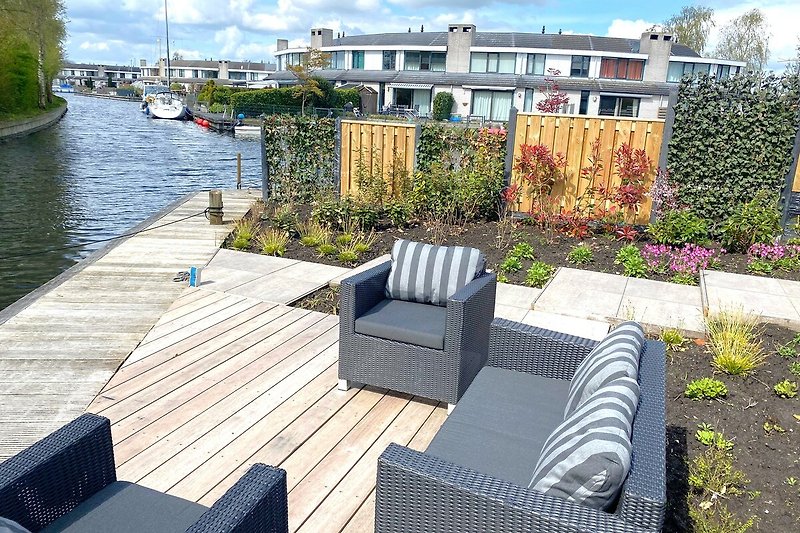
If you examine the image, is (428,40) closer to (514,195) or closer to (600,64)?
(600,64)

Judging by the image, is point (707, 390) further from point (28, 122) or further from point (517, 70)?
point (517, 70)

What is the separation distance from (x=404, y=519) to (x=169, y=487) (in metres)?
1.38

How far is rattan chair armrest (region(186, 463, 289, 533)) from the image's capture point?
1636mm

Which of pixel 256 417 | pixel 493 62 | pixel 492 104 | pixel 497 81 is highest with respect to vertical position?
pixel 493 62

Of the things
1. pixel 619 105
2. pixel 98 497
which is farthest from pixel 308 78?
pixel 98 497

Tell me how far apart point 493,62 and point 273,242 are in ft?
125

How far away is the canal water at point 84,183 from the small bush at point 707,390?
6.70 meters

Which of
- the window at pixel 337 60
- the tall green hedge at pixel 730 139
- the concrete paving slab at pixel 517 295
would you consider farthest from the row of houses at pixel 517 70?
the concrete paving slab at pixel 517 295

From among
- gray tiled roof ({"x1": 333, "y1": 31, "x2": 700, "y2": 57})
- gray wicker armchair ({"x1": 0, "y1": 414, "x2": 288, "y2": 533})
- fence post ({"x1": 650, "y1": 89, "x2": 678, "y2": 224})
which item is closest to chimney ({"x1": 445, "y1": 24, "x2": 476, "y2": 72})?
→ gray tiled roof ({"x1": 333, "y1": 31, "x2": 700, "y2": 57})

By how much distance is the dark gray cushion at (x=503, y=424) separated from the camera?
7.50ft

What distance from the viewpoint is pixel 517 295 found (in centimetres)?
570

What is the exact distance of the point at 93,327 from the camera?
4.76 meters

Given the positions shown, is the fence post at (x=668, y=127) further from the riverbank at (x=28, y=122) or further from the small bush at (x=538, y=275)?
the riverbank at (x=28, y=122)

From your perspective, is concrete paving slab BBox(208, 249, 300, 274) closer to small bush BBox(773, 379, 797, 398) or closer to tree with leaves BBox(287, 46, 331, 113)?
small bush BBox(773, 379, 797, 398)
